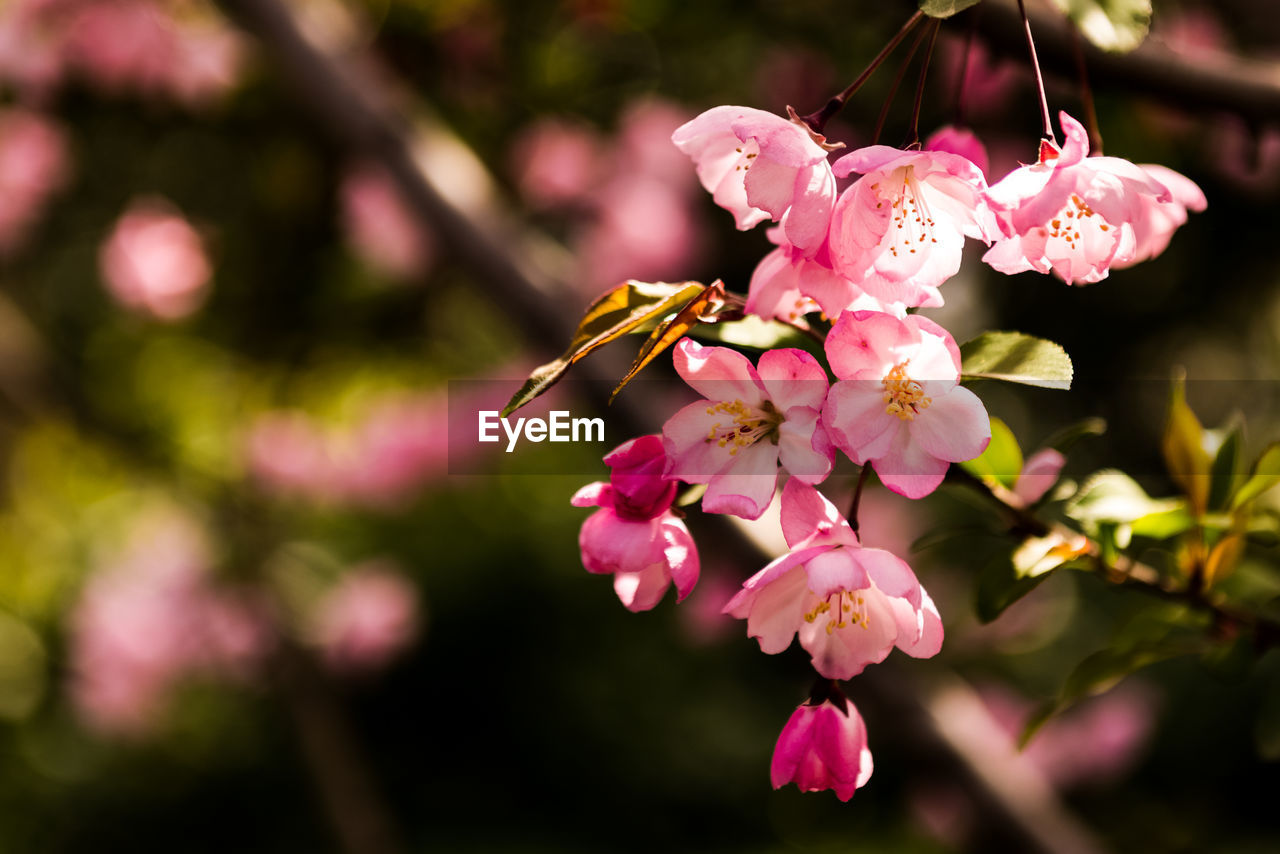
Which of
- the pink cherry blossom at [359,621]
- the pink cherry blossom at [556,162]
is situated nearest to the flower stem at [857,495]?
the pink cherry blossom at [556,162]

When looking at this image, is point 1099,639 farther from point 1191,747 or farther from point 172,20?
point 172,20

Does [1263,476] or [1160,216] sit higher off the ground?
[1160,216]

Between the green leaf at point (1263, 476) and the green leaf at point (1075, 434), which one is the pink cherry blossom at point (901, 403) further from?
the green leaf at point (1263, 476)

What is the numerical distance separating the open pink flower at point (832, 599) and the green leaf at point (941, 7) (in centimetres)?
23

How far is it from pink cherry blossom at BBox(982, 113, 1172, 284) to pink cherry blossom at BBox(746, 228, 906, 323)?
6 centimetres

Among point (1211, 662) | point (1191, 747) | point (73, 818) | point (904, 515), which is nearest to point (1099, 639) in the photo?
point (1191, 747)

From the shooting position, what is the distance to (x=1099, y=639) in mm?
4312

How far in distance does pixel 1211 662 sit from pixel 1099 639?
13.2ft

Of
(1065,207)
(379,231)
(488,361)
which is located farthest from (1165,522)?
(488,361)

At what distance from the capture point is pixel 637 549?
1.77ft

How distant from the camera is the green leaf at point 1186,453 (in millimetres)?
728

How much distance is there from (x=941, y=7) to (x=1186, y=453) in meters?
0.44

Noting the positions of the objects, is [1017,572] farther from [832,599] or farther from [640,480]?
[640,480]

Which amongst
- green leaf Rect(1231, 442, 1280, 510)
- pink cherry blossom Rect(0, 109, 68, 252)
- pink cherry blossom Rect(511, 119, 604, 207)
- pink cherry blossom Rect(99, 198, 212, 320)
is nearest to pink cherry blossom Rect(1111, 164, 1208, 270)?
green leaf Rect(1231, 442, 1280, 510)
